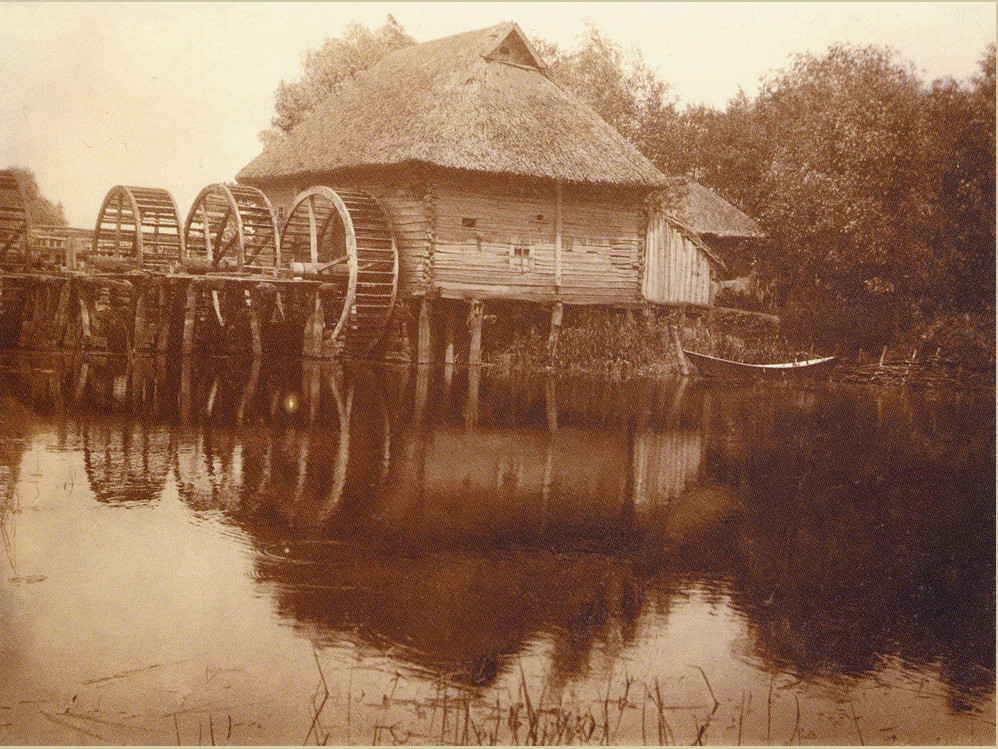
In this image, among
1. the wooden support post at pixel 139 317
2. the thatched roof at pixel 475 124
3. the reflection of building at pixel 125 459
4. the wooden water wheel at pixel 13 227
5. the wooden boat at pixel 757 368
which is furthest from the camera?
the wooden boat at pixel 757 368

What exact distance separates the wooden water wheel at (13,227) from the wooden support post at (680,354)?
534 inches

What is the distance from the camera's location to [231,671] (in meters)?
5.25

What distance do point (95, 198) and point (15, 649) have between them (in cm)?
1730

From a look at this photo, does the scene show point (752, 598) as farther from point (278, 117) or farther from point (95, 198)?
point (278, 117)

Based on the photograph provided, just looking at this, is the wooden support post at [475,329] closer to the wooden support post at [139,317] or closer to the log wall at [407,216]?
the log wall at [407,216]

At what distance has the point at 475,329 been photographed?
866 inches

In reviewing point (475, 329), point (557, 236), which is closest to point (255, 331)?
point (475, 329)

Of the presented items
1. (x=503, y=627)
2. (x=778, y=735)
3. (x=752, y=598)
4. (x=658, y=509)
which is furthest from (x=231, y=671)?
(x=658, y=509)

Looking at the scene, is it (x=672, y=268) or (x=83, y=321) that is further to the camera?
(x=672, y=268)

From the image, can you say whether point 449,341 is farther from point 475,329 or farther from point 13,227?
point 13,227

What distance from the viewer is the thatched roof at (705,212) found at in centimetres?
2908

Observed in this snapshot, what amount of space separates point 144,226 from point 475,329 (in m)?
7.30

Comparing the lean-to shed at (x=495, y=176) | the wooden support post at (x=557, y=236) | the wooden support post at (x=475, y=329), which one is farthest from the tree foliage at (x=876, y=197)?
the wooden support post at (x=475, y=329)

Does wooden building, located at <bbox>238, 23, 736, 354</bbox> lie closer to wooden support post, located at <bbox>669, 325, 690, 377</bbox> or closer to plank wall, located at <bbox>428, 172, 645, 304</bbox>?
plank wall, located at <bbox>428, 172, 645, 304</bbox>
